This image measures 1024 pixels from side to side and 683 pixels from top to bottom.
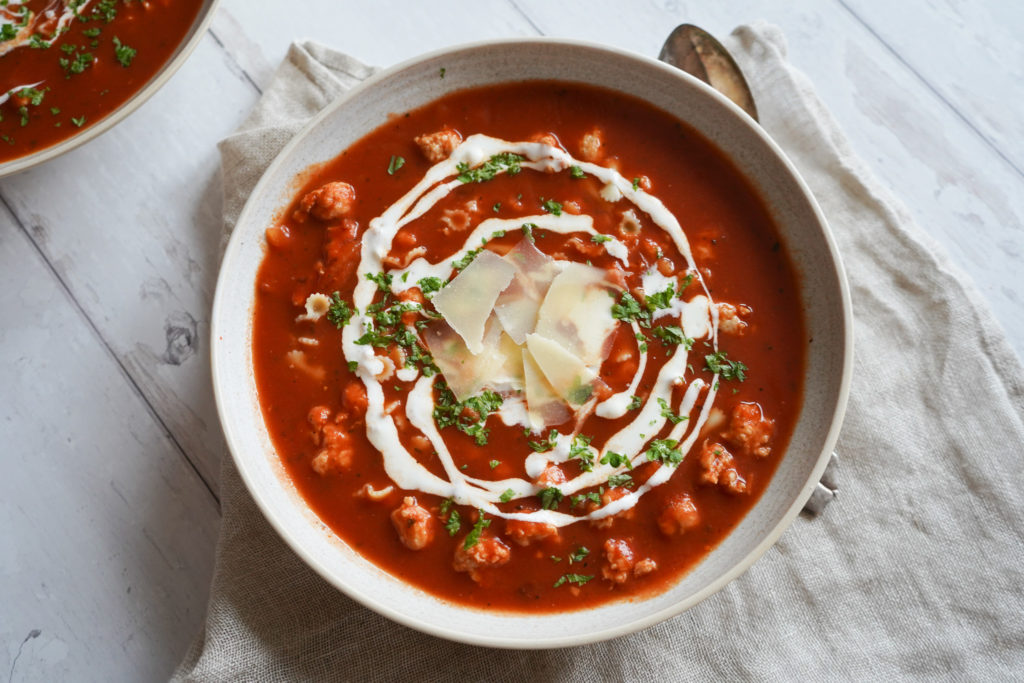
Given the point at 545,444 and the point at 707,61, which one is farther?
the point at 707,61

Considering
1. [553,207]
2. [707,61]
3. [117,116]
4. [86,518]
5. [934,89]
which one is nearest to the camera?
[553,207]

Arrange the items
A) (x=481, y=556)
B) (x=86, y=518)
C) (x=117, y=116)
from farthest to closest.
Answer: (x=86, y=518), (x=117, y=116), (x=481, y=556)

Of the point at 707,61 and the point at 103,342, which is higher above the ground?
the point at 707,61

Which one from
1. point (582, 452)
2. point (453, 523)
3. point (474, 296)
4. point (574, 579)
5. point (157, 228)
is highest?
point (474, 296)

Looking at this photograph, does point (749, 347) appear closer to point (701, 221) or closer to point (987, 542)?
point (701, 221)

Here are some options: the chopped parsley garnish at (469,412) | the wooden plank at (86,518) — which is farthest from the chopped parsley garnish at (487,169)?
the wooden plank at (86,518)

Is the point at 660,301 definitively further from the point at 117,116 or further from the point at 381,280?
the point at 117,116

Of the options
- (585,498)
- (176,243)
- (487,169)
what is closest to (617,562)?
(585,498)
